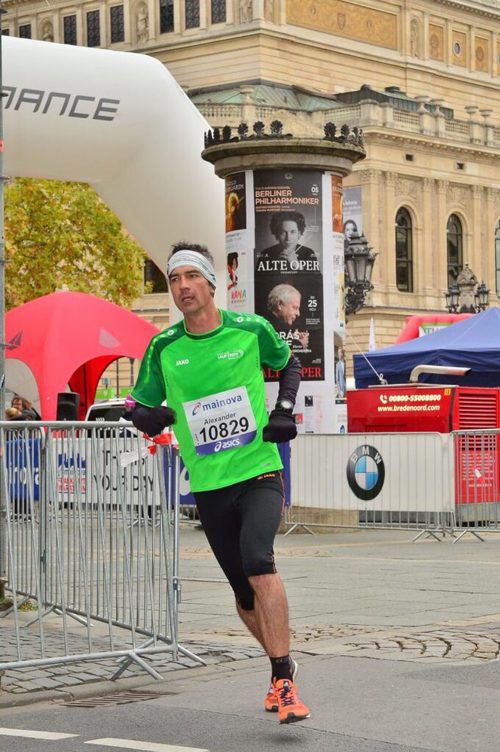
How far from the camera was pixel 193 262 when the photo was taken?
7.14 meters

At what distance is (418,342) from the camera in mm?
25031

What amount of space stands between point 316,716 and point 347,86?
3225 inches

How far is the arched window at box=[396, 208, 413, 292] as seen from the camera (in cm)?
7719

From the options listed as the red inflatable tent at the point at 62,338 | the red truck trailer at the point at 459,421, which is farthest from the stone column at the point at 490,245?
the red truck trailer at the point at 459,421

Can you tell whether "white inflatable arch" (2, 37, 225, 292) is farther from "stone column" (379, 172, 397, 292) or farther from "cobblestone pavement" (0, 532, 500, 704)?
"stone column" (379, 172, 397, 292)

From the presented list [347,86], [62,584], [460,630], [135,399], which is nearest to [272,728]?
[135,399]

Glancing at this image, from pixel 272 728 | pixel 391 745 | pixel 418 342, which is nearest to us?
pixel 391 745

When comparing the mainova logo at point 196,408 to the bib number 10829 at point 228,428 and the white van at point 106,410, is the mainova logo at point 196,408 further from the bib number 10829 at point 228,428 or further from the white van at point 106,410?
the white van at point 106,410

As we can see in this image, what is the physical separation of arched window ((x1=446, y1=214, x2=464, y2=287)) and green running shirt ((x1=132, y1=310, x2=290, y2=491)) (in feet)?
242

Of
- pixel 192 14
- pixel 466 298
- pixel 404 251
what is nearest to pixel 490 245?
pixel 404 251

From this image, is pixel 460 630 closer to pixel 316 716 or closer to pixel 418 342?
pixel 316 716

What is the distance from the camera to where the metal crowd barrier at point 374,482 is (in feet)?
59.2

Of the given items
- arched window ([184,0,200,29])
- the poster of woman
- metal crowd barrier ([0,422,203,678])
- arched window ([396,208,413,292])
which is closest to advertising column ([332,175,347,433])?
the poster of woman

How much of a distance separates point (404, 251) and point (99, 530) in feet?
230
